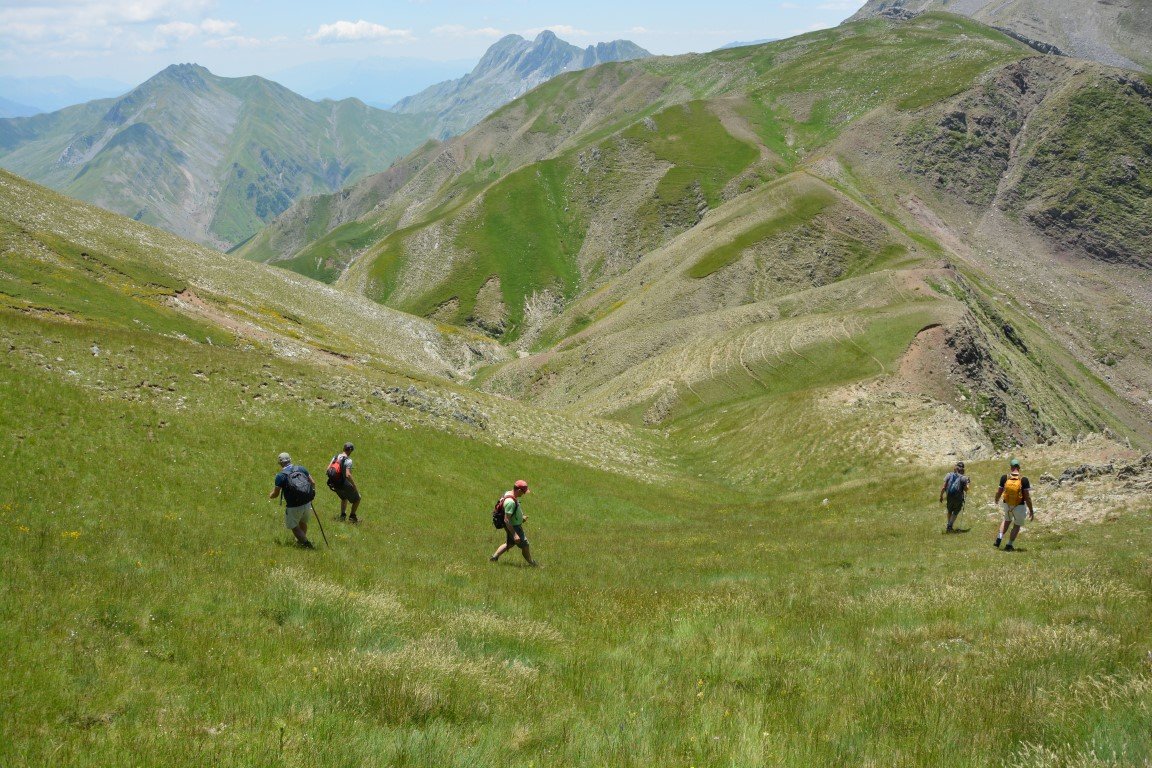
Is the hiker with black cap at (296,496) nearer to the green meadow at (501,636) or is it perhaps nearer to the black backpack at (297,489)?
the black backpack at (297,489)

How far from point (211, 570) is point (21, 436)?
1503cm

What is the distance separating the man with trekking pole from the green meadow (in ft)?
2.48

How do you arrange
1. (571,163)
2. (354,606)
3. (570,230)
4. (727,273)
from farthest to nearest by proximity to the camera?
1. (571,163)
2. (570,230)
3. (727,273)
4. (354,606)

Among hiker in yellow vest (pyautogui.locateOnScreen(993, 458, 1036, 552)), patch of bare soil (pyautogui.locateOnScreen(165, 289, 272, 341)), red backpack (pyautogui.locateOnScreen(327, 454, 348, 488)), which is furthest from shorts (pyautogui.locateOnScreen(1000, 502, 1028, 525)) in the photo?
patch of bare soil (pyautogui.locateOnScreen(165, 289, 272, 341))

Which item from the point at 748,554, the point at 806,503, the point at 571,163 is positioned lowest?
the point at 806,503

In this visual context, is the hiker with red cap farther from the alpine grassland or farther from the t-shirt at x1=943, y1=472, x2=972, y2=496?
the t-shirt at x1=943, y1=472, x2=972, y2=496

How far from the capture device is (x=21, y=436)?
2184 cm

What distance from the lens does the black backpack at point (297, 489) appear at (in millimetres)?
17547

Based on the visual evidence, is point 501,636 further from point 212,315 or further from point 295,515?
point 212,315

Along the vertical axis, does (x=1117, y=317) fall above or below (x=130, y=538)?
above

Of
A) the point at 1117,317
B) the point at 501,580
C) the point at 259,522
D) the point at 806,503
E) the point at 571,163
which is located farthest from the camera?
the point at 571,163

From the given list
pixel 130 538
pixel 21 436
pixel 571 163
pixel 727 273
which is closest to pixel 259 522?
pixel 130 538

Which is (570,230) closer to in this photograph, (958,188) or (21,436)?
(958,188)

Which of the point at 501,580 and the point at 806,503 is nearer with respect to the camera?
the point at 501,580
